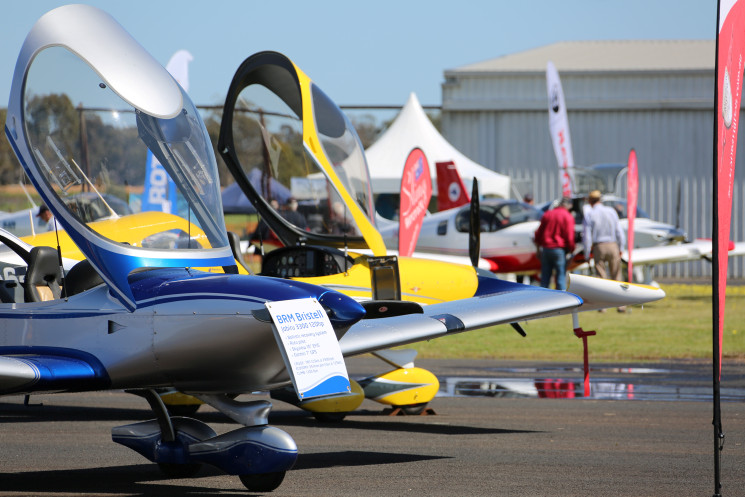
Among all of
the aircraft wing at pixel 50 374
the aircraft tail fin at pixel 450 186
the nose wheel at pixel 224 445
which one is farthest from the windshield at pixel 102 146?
the aircraft tail fin at pixel 450 186

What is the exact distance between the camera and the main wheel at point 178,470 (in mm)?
7062

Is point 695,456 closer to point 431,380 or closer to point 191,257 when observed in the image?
point 431,380

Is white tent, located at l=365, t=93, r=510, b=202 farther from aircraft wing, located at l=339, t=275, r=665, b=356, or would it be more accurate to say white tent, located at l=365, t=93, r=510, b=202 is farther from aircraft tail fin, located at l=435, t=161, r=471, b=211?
aircraft wing, located at l=339, t=275, r=665, b=356

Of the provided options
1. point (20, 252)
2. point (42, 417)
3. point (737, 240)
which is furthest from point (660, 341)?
point (737, 240)

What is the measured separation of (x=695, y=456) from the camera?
7797mm

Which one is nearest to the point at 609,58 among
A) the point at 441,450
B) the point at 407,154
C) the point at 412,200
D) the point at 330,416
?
the point at 407,154

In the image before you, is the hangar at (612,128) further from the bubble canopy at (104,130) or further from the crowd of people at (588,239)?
the bubble canopy at (104,130)

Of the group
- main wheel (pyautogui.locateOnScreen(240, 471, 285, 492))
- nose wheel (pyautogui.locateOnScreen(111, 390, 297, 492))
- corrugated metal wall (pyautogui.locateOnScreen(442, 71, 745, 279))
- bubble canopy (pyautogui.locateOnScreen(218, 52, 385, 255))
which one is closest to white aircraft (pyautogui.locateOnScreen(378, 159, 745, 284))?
corrugated metal wall (pyautogui.locateOnScreen(442, 71, 745, 279))

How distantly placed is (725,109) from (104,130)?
3.87 m

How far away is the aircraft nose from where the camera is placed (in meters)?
5.91

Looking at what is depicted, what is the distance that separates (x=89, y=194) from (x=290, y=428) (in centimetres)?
340

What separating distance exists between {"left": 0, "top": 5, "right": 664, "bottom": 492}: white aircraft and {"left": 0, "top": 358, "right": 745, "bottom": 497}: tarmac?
1.69 feet

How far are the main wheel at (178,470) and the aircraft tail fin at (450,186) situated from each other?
20368 mm

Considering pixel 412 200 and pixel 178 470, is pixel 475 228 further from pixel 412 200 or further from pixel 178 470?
pixel 178 470
